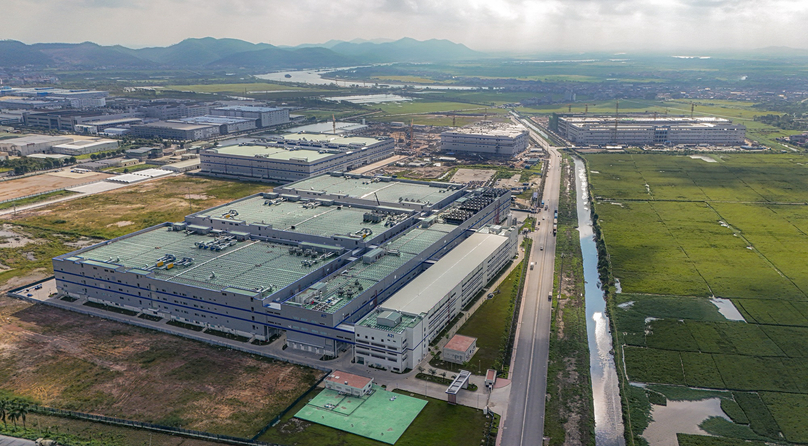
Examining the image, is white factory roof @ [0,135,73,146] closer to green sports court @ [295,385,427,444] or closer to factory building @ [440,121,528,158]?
factory building @ [440,121,528,158]

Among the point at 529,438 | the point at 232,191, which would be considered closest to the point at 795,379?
the point at 529,438

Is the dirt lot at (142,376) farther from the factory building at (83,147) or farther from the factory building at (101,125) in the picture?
the factory building at (101,125)

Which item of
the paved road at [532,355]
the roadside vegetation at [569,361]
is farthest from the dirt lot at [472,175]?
the roadside vegetation at [569,361]

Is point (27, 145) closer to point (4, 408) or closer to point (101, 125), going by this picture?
point (101, 125)

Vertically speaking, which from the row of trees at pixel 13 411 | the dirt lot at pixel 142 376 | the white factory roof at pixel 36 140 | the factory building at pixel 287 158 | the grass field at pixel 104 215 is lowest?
the dirt lot at pixel 142 376

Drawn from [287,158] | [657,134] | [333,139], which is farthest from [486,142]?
[657,134]

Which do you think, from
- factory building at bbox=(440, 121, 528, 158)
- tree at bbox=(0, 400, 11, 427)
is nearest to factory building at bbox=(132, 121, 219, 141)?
factory building at bbox=(440, 121, 528, 158)
